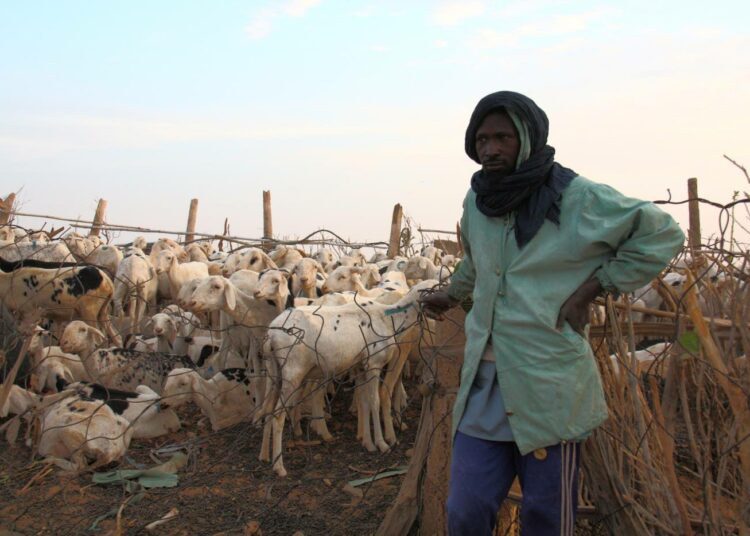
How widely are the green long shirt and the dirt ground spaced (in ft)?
7.12

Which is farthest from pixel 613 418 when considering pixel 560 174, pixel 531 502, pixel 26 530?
pixel 26 530

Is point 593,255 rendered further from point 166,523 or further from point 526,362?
point 166,523

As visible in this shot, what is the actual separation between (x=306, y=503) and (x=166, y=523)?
39.6 inches

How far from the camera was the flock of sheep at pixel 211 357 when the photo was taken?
673 cm

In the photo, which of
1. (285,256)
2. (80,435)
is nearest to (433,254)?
(285,256)

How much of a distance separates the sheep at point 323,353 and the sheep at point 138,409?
1091 millimetres

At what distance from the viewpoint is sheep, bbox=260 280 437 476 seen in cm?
700

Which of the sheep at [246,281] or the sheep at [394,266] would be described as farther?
the sheep at [394,266]

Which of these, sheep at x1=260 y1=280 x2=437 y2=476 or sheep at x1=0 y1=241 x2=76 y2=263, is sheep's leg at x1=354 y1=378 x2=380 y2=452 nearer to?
sheep at x1=260 y1=280 x2=437 y2=476

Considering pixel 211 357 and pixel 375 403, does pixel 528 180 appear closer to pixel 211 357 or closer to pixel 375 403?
pixel 375 403

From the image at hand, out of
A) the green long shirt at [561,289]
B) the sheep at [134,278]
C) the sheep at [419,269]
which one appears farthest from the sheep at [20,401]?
the sheep at [419,269]

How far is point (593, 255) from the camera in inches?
120

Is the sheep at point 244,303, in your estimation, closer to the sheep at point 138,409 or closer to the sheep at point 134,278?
the sheep at point 138,409

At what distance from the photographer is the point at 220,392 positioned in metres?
8.05
